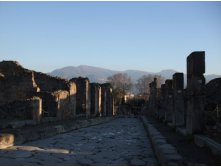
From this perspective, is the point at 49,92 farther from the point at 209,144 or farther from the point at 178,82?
the point at 209,144

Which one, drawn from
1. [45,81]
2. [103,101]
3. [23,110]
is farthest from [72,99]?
Result: [103,101]

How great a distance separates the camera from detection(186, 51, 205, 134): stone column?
368 inches

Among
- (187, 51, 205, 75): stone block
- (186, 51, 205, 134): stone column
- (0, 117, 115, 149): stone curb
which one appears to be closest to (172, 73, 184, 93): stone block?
(186, 51, 205, 134): stone column

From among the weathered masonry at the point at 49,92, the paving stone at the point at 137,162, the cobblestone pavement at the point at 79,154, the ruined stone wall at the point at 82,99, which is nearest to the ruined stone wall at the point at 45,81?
the weathered masonry at the point at 49,92

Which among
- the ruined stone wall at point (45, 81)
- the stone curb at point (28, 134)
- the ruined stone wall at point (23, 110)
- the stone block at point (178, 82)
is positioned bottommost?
the stone curb at point (28, 134)

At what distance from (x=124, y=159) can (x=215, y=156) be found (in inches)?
68.2

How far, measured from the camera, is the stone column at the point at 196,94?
30.7ft

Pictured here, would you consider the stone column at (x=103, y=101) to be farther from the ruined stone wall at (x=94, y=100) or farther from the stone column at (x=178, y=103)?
the stone column at (x=178, y=103)

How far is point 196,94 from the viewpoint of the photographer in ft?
31.1

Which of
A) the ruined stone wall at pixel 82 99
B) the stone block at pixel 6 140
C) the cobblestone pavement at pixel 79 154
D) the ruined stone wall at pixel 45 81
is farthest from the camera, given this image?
the ruined stone wall at pixel 45 81

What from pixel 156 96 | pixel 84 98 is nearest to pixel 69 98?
pixel 84 98

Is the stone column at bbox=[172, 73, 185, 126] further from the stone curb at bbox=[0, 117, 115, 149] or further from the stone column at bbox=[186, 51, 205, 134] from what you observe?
the stone curb at bbox=[0, 117, 115, 149]

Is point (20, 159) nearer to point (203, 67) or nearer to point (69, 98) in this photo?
point (203, 67)

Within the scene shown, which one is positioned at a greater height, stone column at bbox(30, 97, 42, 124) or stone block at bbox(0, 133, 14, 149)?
stone column at bbox(30, 97, 42, 124)
